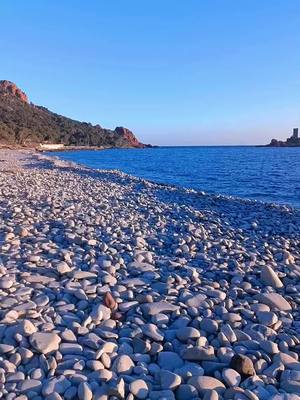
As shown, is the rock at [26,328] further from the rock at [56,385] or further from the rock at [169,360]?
the rock at [169,360]

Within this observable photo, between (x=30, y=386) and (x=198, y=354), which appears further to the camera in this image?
(x=198, y=354)

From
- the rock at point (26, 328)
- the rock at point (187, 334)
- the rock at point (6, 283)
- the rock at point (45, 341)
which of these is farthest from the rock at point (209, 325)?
the rock at point (6, 283)

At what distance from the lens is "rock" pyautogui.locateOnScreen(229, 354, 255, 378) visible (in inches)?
126

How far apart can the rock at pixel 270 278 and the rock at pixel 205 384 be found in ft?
8.98

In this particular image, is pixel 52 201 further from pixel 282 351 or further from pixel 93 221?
pixel 282 351

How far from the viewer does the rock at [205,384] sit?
2959mm

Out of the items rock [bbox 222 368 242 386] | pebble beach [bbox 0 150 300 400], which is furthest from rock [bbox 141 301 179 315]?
rock [bbox 222 368 242 386]

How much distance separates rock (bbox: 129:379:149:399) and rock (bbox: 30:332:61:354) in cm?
89

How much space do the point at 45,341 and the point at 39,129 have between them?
126 meters

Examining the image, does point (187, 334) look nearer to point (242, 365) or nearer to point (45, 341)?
point (242, 365)

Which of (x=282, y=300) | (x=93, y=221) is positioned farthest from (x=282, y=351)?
(x=93, y=221)

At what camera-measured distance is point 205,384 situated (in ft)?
9.84

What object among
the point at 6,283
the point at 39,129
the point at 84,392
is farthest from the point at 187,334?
the point at 39,129

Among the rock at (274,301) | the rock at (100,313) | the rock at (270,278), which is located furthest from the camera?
the rock at (270,278)
